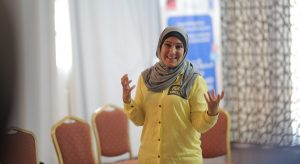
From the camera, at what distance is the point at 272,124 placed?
4.20m

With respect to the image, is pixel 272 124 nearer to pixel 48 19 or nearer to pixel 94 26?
pixel 94 26

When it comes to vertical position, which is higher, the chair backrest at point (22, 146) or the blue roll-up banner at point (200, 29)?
the blue roll-up banner at point (200, 29)

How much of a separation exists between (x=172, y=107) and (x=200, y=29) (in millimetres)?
2503

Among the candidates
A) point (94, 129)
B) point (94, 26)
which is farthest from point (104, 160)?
point (94, 26)

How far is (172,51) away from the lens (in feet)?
6.72

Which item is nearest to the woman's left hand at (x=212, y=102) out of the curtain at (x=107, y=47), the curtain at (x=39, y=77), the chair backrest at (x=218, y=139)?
the chair backrest at (x=218, y=139)

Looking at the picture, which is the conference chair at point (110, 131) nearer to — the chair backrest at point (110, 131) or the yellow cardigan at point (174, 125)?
the chair backrest at point (110, 131)

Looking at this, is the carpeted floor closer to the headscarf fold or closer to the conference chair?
the conference chair

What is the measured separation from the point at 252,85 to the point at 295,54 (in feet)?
1.76

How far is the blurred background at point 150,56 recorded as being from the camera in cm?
380

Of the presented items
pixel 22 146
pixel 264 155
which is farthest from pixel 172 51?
pixel 264 155

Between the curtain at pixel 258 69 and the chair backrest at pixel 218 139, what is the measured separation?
3.47ft

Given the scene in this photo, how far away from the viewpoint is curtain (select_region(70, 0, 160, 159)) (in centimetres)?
403

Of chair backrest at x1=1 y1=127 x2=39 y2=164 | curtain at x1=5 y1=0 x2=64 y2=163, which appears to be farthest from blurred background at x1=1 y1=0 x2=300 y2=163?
chair backrest at x1=1 y1=127 x2=39 y2=164
